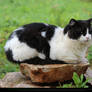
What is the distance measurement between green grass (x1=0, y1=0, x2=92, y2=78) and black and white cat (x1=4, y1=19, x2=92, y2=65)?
1.10 metres

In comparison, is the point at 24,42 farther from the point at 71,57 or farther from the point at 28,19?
the point at 28,19

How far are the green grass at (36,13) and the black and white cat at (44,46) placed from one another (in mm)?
1100

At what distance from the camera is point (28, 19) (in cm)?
852

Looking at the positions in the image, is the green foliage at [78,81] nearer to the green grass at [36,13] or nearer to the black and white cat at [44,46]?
the black and white cat at [44,46]

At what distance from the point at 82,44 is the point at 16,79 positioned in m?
1.22

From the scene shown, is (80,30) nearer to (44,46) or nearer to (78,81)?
(44,46)

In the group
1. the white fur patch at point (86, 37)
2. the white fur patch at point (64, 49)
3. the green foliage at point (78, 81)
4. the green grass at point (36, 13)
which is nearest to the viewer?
the green foliage at point (78, 81)

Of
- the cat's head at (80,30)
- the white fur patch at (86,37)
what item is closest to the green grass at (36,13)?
the cat's head at (80,30)

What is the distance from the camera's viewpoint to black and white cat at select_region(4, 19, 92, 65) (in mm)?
4512

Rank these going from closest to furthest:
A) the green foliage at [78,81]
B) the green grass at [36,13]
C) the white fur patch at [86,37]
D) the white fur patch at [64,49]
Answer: the green foliage at [78,81] < the white fur patch at [86,37] < the white fur patch at [64,49] < the green grass at [36,13]

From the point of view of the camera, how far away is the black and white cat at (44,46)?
4512 mm

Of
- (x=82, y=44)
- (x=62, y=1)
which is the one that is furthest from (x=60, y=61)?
(x=62, y=1)

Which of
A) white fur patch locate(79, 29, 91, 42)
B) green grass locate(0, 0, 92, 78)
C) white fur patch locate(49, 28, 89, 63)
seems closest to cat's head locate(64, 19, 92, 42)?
white fur patch locate(79, 29, 91, 42)

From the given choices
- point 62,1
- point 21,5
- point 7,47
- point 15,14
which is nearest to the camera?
point 7,47
